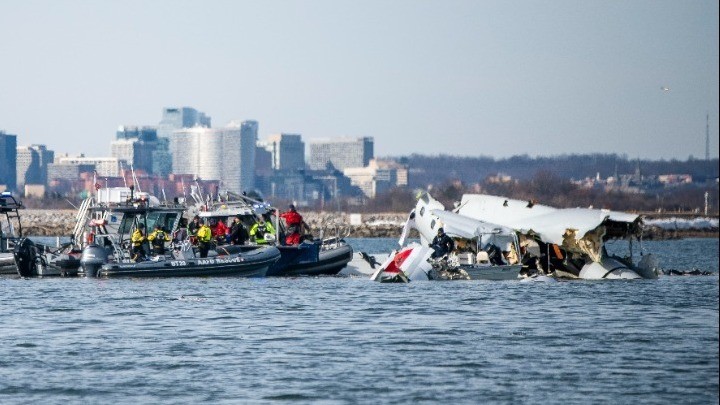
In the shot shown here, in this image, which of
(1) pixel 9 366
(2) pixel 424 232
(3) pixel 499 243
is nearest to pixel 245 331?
(1) pixel 9 366

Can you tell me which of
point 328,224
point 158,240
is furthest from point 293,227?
point 328,224

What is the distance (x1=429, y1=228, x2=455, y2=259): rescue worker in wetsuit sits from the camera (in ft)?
160

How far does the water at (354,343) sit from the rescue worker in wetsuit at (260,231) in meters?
4.45

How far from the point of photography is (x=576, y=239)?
47.4 m

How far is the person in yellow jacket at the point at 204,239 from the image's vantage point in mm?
46656

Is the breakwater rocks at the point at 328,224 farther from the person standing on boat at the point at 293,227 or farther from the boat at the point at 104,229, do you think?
the boat at the point at 104,229

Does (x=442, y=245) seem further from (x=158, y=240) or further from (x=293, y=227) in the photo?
(x=158, y=240)

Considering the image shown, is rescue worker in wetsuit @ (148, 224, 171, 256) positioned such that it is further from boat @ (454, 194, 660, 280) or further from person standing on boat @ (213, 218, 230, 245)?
boat @ (454, 194, 660, 280)

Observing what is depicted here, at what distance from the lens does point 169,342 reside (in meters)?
30.0

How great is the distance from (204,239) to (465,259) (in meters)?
8.37

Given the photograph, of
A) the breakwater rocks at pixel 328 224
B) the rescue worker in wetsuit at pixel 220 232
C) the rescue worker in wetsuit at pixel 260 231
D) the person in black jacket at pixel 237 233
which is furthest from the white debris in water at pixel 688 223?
the person in black jacket at pixel 237 233

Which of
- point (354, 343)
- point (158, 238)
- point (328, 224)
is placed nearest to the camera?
point (354, 343)

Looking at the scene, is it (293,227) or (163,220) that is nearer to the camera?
(163,220)

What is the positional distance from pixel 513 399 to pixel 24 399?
23.9ft
